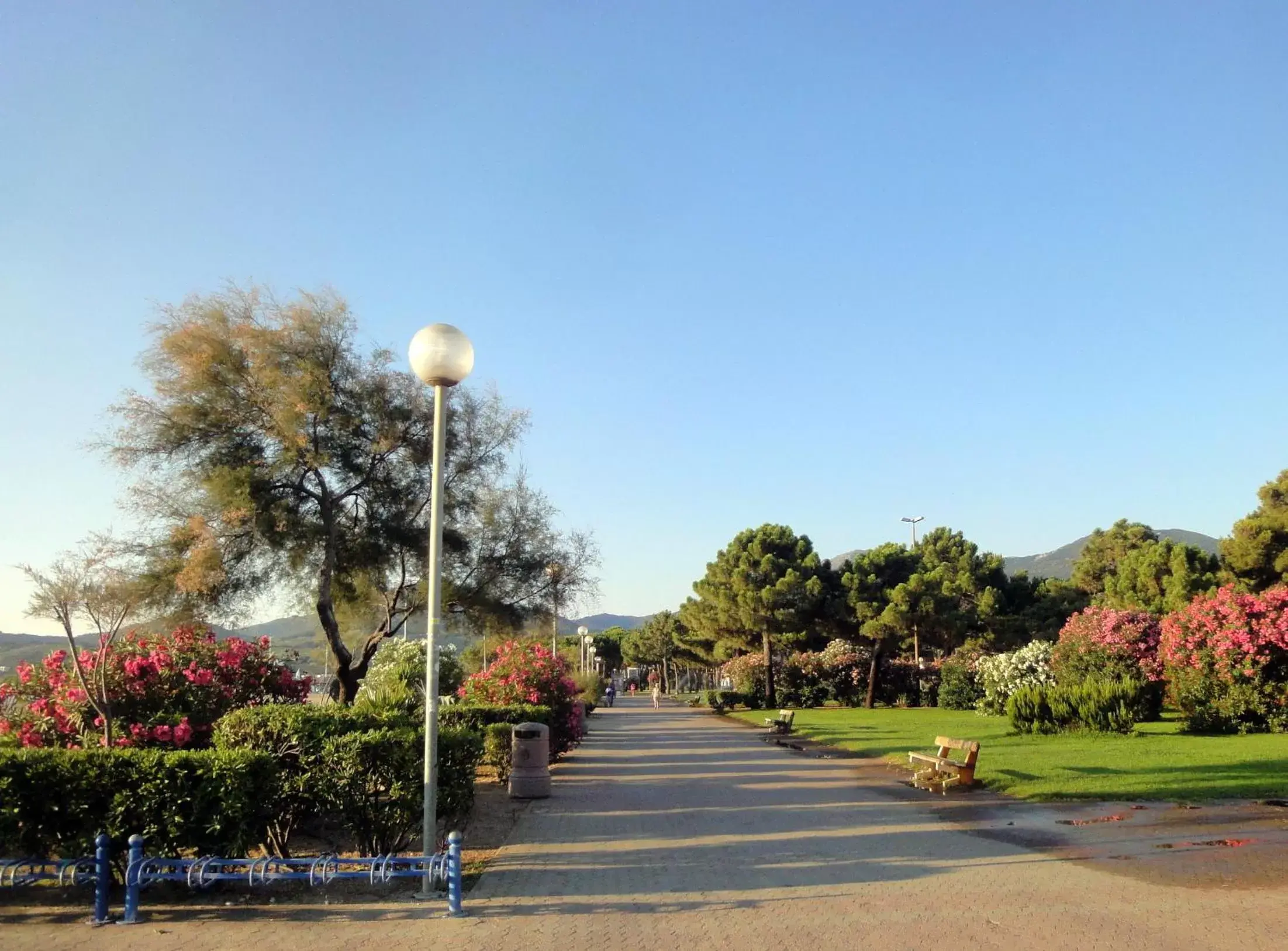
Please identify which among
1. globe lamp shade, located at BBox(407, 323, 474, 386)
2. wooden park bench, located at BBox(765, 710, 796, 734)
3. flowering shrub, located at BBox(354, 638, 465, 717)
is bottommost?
wooden park bench, located at BBox(765, 710, 796, 734)

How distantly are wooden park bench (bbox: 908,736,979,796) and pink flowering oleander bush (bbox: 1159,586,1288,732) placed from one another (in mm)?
12302

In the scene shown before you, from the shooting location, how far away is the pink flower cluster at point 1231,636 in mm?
22703

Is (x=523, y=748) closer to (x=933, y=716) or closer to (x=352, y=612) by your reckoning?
(x=352, y=612)

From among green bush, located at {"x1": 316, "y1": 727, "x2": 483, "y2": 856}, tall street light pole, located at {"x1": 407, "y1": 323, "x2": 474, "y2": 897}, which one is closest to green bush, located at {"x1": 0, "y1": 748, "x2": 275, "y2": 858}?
green bush, located at {"x1": 316, "y1": 727, "x2": 483, "y2": 856}

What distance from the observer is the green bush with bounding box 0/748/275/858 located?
7.00m

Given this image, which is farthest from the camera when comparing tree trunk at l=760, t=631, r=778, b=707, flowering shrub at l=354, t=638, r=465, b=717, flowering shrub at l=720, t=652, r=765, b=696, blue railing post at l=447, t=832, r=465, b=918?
flowering shrub at l=720, t=652, r=765, b=696

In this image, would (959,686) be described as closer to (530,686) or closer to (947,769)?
(530,686)

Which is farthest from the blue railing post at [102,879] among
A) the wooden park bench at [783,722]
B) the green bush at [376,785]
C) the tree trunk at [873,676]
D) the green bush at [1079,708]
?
the tree trunk at [873,676]

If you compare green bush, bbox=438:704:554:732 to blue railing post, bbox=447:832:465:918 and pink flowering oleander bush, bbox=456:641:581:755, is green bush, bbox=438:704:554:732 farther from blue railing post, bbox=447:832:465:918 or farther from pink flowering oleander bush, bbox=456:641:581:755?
blue railing post, bbox=447:832:465:918

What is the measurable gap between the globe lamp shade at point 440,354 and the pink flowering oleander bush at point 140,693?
4.34 m

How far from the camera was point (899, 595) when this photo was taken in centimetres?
4050

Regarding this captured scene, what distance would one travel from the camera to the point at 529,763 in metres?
13.7

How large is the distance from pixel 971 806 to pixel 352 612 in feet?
38.0

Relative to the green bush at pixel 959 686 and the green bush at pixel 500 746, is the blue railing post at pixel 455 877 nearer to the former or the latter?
the green bush at pixel 500 746
